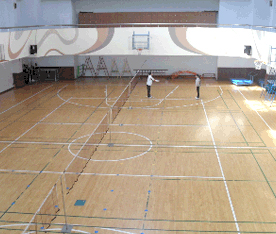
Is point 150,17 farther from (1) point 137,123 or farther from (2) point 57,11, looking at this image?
(1) point 137,123

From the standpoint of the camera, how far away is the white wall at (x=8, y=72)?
28.5 metres

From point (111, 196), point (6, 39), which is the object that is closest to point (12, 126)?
point (6, 39)

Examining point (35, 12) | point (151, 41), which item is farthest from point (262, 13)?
point (35, 12)

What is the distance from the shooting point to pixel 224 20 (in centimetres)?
3209

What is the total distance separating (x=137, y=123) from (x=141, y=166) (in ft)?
19.6

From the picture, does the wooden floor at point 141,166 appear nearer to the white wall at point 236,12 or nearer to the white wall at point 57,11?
the white wall at point 236,12

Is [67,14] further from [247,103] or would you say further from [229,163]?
[229,163]

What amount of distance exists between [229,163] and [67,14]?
79.5 ft

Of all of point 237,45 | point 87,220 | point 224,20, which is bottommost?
point 87,220

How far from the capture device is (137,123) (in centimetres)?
2044

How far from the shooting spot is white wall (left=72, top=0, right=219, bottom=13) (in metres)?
33.3

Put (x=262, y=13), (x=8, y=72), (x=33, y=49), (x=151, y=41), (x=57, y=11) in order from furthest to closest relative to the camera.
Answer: (x=57, y=11) → (x=262, y=13) → (x=8, y=72) → (x=151, y=41) → (x=33, y=49)

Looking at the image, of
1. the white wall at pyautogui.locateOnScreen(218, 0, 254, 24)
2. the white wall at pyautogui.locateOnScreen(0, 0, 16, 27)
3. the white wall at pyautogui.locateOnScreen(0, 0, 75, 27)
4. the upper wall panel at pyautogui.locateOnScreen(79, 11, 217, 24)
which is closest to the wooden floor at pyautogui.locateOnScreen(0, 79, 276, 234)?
the white wall at pyautogui.locateOnScreen(0, 0, 16, 27)

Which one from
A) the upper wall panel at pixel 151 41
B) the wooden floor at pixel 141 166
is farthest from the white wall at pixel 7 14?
the wooden floor at pixel 141 166
